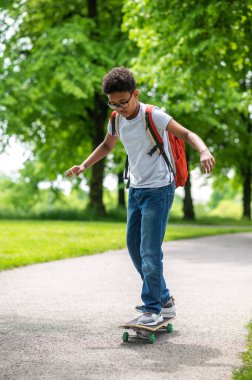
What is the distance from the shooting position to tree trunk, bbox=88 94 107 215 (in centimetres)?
2438

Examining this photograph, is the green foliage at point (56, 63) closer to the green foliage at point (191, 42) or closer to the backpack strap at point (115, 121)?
the green foliage at point (191, 42)

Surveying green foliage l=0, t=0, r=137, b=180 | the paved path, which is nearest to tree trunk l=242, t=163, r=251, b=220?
green foliage l=0, t=0, r=137, b=180

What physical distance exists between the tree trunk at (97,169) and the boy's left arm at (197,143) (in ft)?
62.9

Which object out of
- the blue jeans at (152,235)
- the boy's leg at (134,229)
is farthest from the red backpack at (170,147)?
the boy's leg at (134,229)

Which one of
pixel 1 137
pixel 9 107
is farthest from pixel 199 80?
pixel 1 137

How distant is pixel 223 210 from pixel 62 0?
47.2 metres

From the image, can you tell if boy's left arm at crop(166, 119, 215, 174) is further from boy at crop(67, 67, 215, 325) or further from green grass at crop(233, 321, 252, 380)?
green grass at crop(233, 321, 252, 380)

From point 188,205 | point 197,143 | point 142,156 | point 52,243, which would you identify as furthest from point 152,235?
point 188,205

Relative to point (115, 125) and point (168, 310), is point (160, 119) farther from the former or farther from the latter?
point (168, 310)

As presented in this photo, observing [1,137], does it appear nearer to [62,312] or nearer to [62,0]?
[62,0]

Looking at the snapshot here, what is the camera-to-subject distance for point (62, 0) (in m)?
24.7

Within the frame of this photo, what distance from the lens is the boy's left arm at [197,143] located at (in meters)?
4.29

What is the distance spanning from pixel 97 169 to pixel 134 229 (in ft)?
62.7

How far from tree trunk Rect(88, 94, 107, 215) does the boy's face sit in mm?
19013
